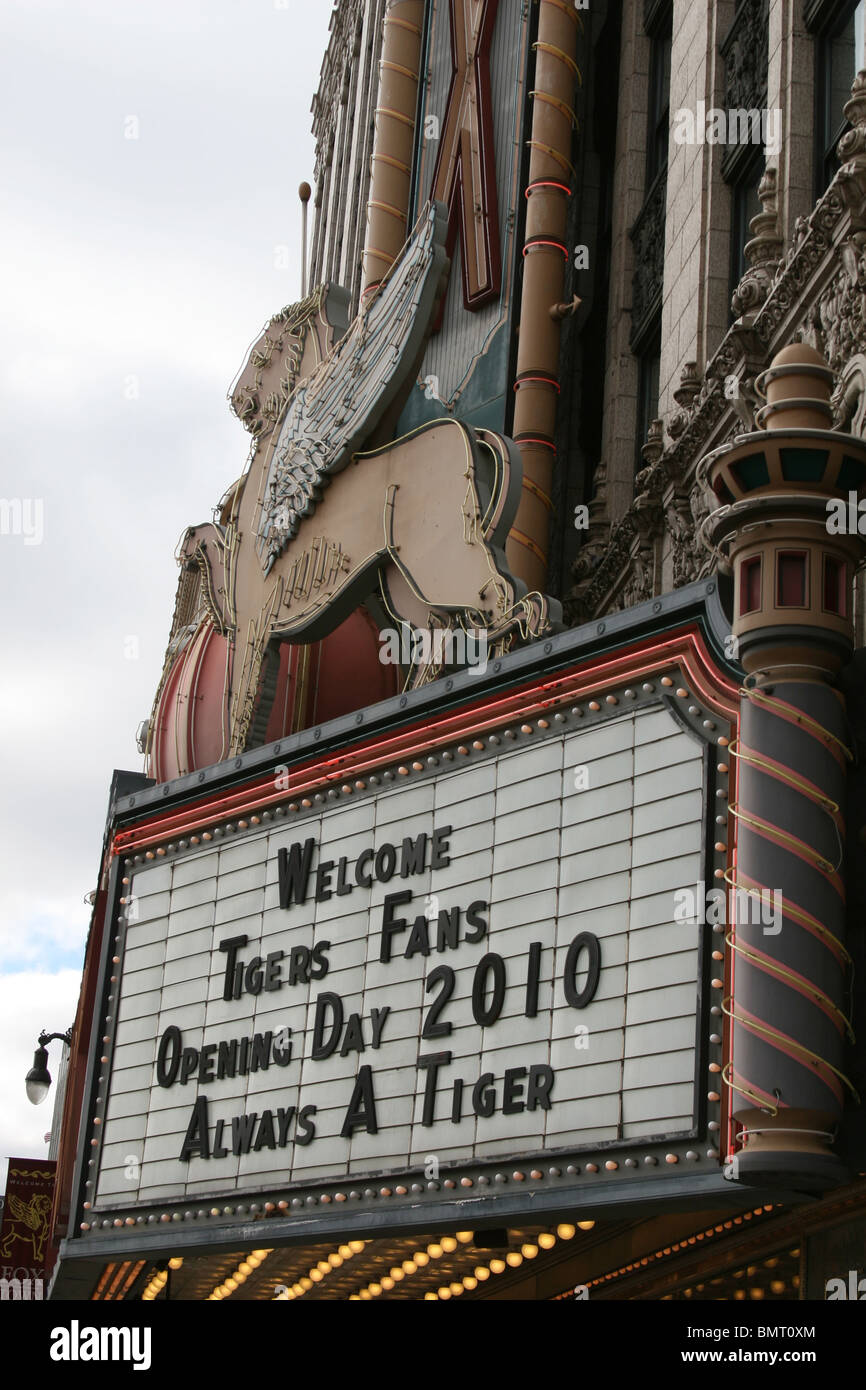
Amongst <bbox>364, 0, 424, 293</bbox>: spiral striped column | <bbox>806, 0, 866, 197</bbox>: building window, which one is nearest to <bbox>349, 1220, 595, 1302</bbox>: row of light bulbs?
<bbox>806, 0, 866, 197</bbox>: building window

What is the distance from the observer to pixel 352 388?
18.2 metres

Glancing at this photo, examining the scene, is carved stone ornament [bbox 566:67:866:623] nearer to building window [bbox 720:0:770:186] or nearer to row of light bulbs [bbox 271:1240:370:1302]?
building window [bbox 720:0:770:186]

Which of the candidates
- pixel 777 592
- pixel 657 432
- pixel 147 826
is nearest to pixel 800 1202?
pixel 777 592

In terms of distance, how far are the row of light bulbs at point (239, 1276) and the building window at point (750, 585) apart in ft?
21.5

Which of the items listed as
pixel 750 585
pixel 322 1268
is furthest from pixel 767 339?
pixel 322 1268

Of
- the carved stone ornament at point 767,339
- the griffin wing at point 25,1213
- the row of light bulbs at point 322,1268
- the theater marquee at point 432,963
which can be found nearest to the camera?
the theater marquee at point 432,963

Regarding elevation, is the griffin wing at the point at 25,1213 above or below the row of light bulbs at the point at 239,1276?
above

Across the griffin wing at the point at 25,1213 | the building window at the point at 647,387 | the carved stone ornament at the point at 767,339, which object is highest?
the building window at the point at 647,387

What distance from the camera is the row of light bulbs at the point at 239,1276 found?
13893 mm

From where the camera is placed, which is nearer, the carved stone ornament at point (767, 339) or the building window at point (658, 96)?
the carved stone ornament at point (767, 339)

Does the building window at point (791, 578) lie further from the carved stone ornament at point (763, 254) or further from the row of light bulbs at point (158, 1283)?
the row of light bulbs at point (158, 1283)

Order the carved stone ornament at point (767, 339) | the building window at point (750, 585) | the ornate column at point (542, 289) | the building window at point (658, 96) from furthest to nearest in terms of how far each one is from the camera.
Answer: the building window at point (658, 96) → the ornate column at point (542, 289) → the carved stone ornament at point (767, 339) → the building window at point (750, 585)

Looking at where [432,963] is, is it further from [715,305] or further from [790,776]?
[715,305]

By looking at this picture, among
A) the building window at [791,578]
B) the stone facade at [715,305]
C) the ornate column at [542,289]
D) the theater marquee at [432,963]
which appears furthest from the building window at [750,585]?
the ornate column at [542,289]
